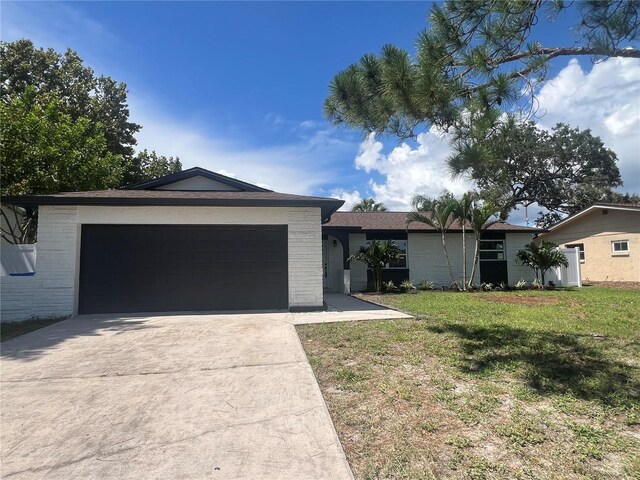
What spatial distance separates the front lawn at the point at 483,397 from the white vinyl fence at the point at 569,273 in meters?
11.3

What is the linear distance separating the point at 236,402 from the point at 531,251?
15964mm

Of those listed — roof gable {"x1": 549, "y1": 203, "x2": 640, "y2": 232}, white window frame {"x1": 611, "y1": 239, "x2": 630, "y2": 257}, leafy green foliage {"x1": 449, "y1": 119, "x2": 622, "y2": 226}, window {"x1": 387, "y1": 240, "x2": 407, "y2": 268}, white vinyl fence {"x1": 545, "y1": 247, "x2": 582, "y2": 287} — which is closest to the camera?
window {"x1": 387, "y1": 240, "x2": 407, "y2": 268}

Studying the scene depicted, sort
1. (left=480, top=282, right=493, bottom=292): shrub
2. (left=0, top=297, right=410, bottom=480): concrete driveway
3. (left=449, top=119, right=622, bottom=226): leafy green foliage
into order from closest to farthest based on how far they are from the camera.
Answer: (left=0, top=297, right=410, bottom=480): concrete driveway, (left=480, top=282, right=493, bottom=292): shrub, (left=449, top=119, right=622, bottom=226): leafy green foliage

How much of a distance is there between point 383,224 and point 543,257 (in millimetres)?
7034

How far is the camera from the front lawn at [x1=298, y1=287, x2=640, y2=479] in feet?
8.30

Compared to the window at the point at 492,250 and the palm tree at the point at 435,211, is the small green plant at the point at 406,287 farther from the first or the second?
the window at the point at 492,250

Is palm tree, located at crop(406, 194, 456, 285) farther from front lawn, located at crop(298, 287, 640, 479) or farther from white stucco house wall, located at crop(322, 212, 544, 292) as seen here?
front lawn, located at crop(298, 287, 640, 479)

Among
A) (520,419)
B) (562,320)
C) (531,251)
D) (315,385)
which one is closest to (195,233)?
(315,385)

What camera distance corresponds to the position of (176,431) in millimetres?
2994

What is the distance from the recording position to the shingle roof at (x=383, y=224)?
15.9 meters

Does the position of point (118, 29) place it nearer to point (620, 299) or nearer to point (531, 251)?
point (620, 299)

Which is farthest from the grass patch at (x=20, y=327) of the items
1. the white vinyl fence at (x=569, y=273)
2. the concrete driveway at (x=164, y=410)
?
the white vinyl fence at (x=569, y=273)

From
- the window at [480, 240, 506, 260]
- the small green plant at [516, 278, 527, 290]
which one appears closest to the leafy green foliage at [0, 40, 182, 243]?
the window at [480, 240, 506, 260]

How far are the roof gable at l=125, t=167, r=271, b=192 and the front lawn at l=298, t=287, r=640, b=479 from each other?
259 inches
